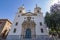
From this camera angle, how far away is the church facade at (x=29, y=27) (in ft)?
88.1

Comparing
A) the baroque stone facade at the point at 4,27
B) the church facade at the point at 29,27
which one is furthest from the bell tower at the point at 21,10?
the baroque stone facade at the point at 4,27

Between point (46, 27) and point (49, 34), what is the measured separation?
1.80 metres

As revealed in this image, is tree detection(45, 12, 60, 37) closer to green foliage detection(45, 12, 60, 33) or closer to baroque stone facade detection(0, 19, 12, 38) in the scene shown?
green foliage detection(45, 12, 60, 33)

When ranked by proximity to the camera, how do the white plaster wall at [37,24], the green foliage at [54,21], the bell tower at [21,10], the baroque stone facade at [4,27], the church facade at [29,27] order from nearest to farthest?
the green foliage at [54,21] → the church facade at [29,27] → the white plaster wall at [37,24] → the baroque stone facade at [4,27] → the bell tower at [21,10]

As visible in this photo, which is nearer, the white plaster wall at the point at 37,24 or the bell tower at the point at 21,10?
the white plaster wall at the point at 37,24

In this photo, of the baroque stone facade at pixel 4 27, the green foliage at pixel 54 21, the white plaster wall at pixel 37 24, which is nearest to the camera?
the green foliage at pixel 54 21

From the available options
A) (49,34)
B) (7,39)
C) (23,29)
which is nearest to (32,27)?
(23,29)

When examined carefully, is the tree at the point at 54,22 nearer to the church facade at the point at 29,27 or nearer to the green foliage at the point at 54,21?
the green foliage at the point at 54,21

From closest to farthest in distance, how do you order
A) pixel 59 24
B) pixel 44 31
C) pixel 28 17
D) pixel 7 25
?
1. pixel 59 24
2. pixel 44 31
3. pixel 28 17
4. pixel 7 25

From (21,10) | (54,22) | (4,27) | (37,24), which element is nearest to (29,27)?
(37,24)

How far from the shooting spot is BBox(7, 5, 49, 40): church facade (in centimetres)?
2685

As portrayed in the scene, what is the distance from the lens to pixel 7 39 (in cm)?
2680

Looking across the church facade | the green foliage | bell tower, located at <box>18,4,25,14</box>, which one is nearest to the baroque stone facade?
the church facade

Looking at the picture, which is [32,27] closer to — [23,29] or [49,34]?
[23,29]
